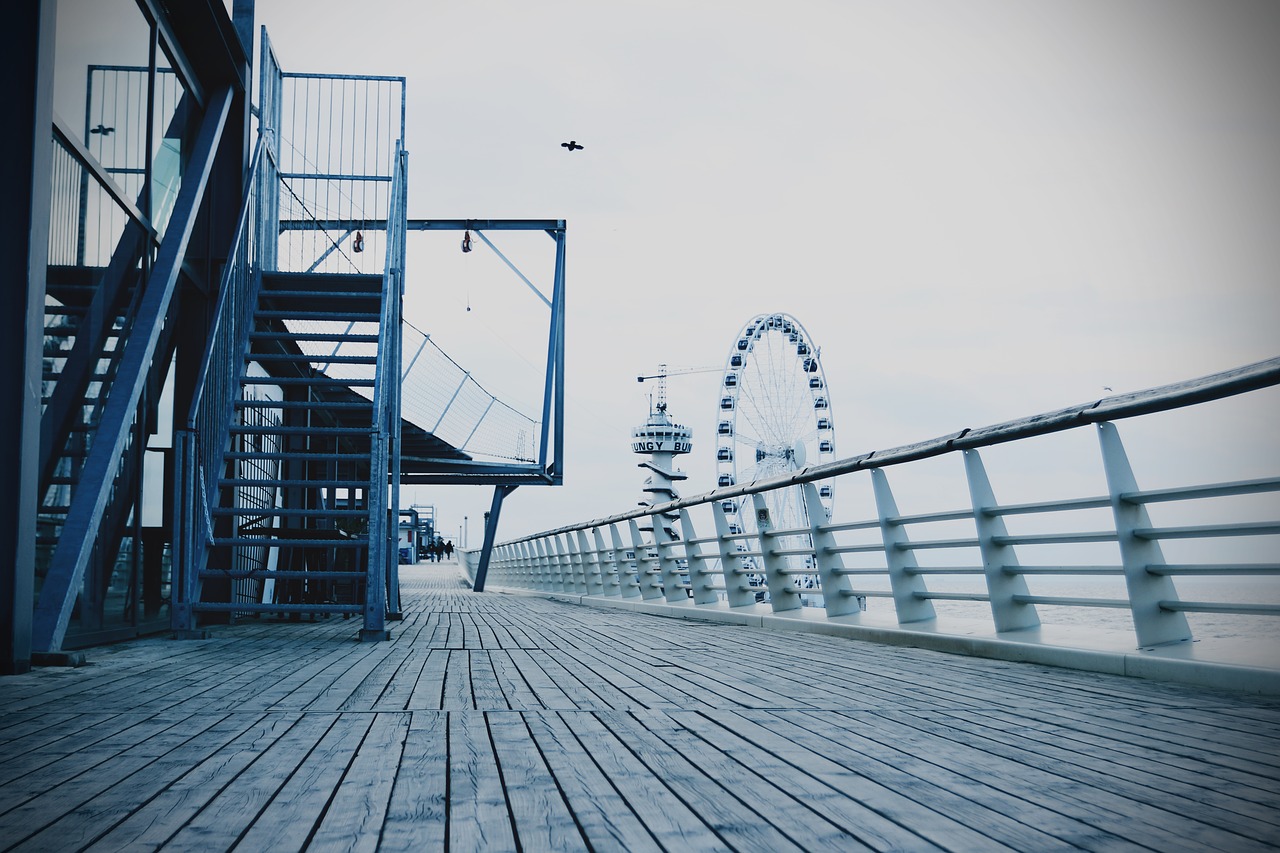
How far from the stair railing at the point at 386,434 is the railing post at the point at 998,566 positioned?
337 cm

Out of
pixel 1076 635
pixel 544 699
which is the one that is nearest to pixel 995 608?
pixel 1076 635

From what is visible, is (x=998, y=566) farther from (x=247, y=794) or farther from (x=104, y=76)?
(x=104, y=76)

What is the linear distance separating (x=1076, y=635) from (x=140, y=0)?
6.21m

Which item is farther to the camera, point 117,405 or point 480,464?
point 480,464

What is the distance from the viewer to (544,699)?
12.7 ft

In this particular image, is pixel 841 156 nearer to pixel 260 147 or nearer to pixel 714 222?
pixel 260 147

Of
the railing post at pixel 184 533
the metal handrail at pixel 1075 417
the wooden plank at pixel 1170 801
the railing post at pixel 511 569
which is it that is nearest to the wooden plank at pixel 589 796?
the wooden plank at pixel 1170 801

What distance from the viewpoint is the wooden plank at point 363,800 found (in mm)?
1945

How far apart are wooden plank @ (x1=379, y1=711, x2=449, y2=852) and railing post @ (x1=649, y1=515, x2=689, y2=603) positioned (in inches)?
286

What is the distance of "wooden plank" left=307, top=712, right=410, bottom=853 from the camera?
76.6 inches

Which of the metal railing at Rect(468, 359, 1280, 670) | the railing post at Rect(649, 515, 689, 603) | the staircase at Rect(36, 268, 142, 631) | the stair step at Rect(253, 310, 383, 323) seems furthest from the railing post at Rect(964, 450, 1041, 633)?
the railing post at Rect(649, 515, 689, 603)

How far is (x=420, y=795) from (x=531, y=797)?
0.23 m

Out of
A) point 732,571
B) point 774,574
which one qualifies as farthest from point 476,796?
point 732,571

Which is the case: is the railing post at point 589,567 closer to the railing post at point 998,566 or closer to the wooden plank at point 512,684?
the wooden plank at point 512,684
